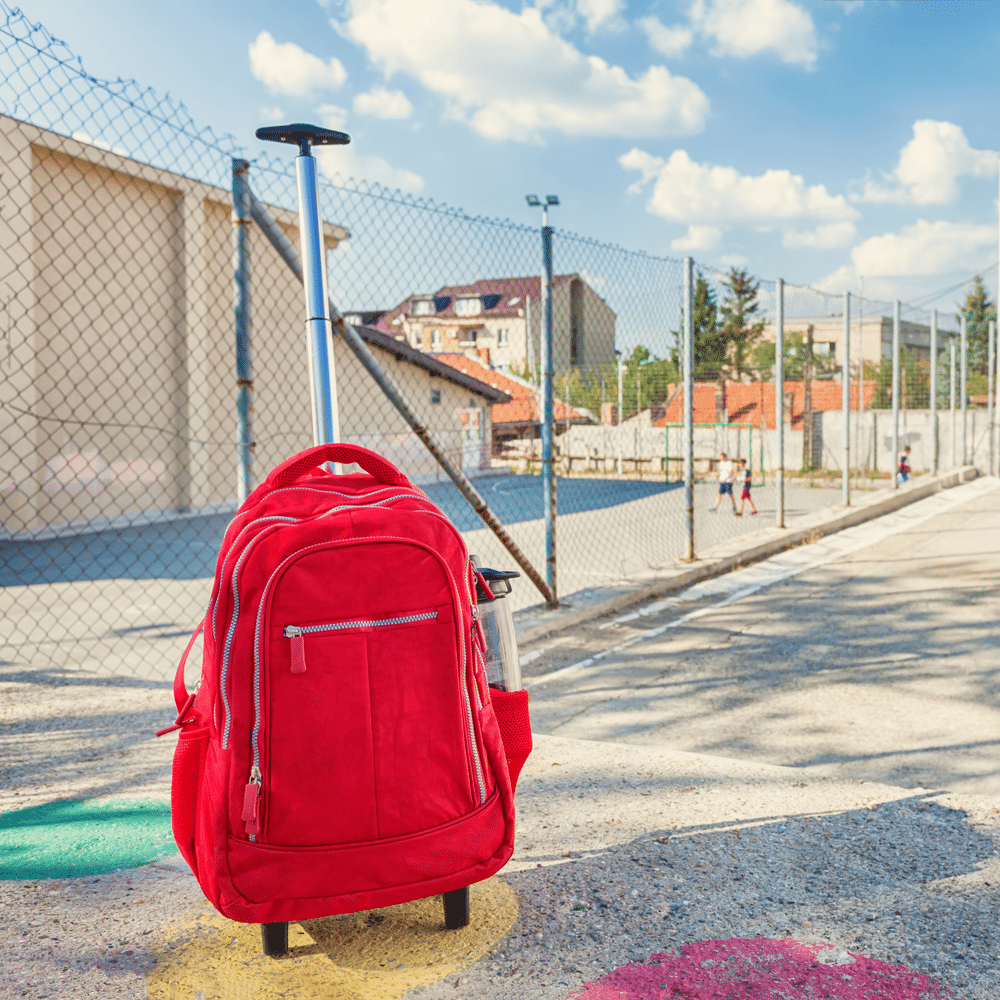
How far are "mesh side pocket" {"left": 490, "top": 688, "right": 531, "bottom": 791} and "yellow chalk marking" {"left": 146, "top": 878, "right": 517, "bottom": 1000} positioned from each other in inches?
15.5

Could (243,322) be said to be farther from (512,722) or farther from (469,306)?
(469,306)

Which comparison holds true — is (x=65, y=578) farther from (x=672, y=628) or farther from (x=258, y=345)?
(x=258, y=345)

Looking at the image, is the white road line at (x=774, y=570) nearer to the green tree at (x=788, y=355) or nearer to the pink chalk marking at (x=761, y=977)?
the pink chalk marking at (x=761, y=977)

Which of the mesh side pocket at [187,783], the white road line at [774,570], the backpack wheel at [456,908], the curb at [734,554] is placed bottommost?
the white road line at [774,570]

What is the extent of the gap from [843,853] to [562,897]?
2.89ft

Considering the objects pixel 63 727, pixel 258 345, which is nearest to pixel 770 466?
pixel 258 345

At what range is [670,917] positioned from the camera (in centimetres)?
237

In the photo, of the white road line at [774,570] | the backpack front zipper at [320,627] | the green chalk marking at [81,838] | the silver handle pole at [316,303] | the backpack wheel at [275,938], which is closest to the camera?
the backpack front zipper at [320,627]

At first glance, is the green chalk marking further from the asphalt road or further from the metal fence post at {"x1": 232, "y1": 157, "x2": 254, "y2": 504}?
the asphalt road

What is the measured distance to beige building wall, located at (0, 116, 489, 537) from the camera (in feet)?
50.4

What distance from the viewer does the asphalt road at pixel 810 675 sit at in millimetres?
4195

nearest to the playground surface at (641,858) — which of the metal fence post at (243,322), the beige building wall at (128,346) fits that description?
the metal fence post at (243,322)

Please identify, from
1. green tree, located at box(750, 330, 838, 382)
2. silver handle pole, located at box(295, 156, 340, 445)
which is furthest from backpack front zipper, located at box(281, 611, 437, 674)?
green tree, located at box(750, 330, 838, 382)

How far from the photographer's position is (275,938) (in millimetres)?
2152
